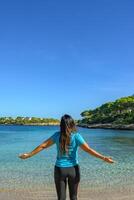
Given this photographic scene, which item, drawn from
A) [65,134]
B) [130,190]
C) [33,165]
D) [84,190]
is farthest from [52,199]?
[33,165]

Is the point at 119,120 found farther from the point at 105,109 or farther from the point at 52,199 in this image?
the point at 52,199

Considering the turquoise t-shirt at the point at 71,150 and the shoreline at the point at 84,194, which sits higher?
the turquoise t-shirt at the point at 71,150

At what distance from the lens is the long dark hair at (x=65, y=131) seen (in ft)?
25.6

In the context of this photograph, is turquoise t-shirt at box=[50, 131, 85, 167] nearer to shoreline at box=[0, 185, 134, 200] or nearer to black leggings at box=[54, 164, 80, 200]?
black leggings at box=[54, 164, 80, 200]

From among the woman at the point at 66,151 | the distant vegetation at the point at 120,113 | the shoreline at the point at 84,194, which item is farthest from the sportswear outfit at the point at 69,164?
the distant vegetation at the point at 120,113

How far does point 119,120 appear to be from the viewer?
539ft

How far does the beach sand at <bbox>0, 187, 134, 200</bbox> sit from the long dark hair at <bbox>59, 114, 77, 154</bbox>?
624 cm

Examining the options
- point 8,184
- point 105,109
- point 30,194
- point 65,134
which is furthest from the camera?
point 105,109

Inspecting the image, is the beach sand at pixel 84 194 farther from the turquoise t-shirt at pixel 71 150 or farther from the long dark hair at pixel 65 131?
the long dark hair at pixel 65 131

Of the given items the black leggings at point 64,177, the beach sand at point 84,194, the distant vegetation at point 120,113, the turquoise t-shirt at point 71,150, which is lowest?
the beach sand at point 84,194

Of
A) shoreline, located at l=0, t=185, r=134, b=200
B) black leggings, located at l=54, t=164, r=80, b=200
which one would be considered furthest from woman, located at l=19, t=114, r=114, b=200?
shoreline, located at l=0, t=185, r=134, b=200

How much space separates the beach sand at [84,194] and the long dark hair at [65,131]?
20.5 ft

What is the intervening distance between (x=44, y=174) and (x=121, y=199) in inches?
308

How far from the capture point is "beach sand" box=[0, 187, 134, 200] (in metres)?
13.6
